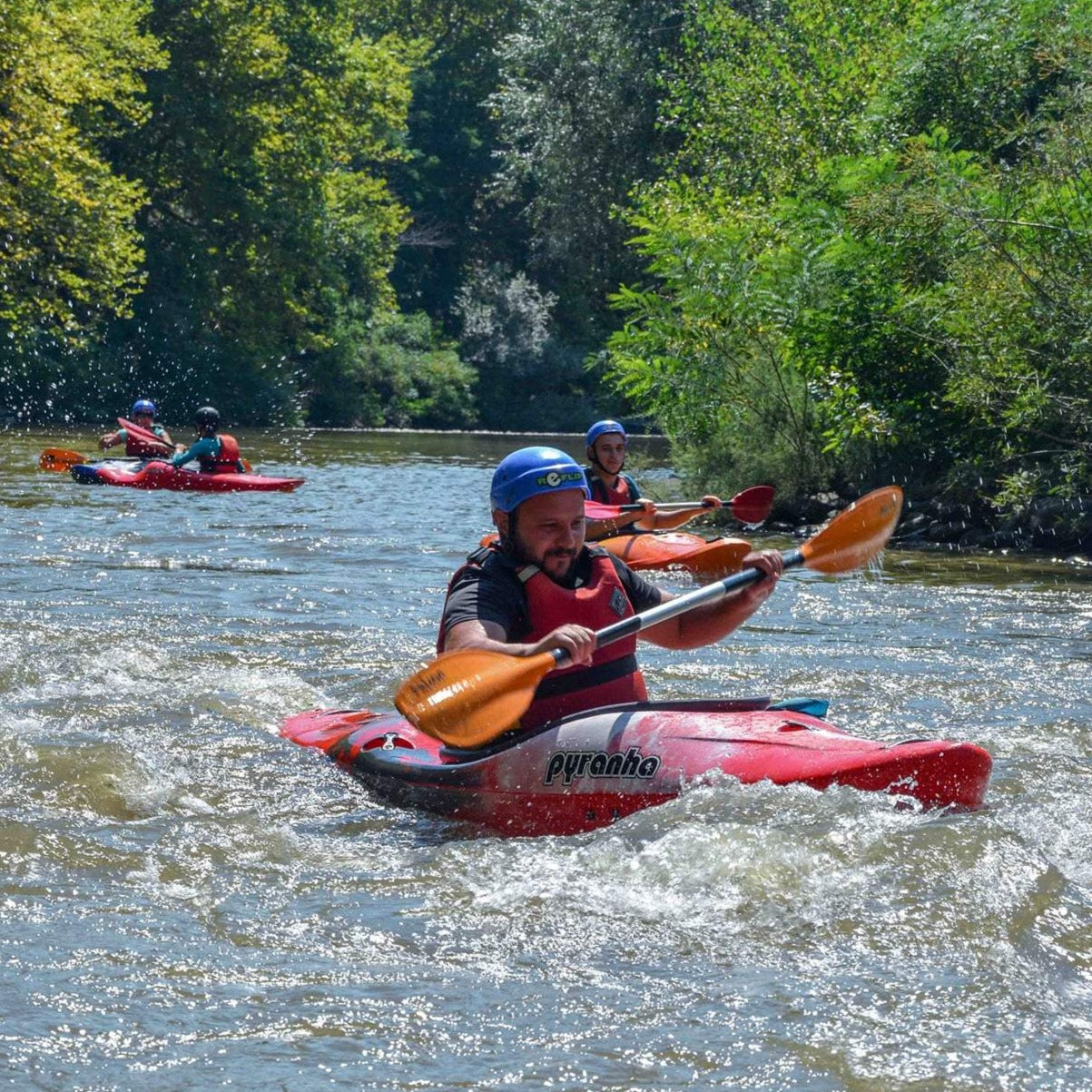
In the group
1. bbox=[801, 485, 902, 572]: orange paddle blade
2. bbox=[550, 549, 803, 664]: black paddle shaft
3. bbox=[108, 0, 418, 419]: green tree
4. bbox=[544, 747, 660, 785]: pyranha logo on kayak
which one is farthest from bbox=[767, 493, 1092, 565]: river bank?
bbox=[108, 0, 418, 419]: green tree

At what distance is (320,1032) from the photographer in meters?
3.62

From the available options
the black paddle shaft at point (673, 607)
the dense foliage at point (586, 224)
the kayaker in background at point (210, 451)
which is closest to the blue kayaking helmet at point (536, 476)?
the black paddle shaft at point (673, 607)

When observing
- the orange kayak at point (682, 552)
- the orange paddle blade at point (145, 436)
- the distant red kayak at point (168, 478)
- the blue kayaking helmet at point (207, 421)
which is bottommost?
the distant red kayak at point (168, 478)

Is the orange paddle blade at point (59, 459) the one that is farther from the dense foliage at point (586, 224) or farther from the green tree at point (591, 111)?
the green tree at point (591, 111)

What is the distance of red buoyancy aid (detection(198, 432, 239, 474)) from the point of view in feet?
59.1

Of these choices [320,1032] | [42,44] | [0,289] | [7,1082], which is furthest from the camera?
[0,289]

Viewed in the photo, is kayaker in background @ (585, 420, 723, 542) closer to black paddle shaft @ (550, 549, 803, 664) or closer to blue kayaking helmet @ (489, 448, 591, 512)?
black paddle shaft @ (550, 549, 803, 664)

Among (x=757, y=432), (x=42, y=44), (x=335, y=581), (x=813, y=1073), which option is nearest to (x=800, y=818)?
(x=813, y=1073)

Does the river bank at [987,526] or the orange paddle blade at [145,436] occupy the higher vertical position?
the orange paddle blade at [145,436]

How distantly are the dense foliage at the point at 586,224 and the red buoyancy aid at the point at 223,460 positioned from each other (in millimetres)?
4134

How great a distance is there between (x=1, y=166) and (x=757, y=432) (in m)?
12.6

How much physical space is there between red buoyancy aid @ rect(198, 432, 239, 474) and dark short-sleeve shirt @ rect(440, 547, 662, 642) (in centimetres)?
1268

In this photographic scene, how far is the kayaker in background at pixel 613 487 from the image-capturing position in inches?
465

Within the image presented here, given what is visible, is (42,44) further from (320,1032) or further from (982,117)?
(320,1032)
